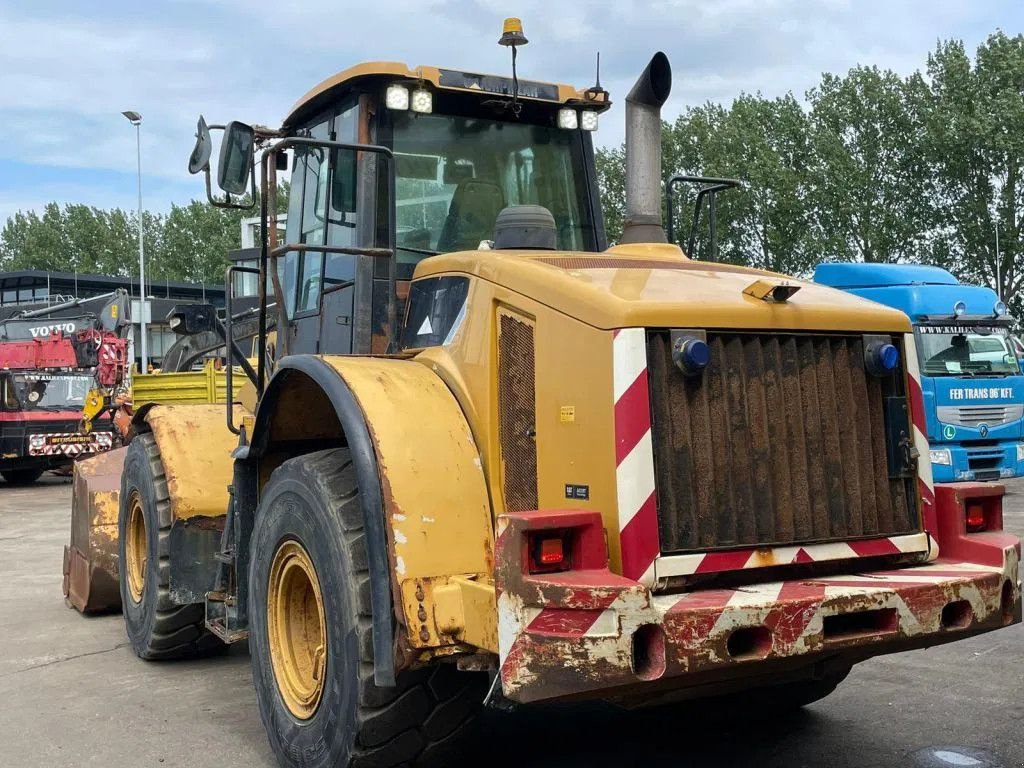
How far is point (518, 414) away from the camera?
3986 mm

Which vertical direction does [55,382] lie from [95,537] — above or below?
above

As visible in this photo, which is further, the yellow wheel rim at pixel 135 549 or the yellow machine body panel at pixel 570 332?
the yellow wheel rim at pixel 135 549

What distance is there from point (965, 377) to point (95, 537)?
1030 cm

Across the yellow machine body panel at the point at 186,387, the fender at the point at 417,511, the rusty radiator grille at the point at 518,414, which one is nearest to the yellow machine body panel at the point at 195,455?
the fender at the point at 417,511

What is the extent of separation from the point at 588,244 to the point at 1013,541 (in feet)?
7.79

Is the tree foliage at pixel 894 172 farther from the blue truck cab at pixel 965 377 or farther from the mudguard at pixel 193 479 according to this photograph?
the mudguard at pixel 193 479

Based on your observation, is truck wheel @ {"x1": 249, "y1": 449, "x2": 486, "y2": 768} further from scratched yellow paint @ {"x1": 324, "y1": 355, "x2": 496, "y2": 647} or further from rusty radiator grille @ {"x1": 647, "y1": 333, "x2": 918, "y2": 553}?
rusty radiator grille @ {"x1": 647, "y1": 333, "x2": 918, "y2": 553}

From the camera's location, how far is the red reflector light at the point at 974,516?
4320 millimetres

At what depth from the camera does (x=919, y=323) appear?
14086mm

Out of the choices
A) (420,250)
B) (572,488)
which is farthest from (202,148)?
(572,488)

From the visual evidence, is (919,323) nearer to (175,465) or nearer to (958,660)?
(958,660)

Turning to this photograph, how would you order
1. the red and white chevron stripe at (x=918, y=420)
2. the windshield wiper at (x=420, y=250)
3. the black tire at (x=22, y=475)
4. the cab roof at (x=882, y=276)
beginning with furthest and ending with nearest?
the black tire at (x=22, y=475)
the cab roof at (x=882, y=276)
the windshield wiper at (x=420, y=250)
the red and white chevron stripe at (x=918, y=420)

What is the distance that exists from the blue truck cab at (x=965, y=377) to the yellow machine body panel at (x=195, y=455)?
9472 mm

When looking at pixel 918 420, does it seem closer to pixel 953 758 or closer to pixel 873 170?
pixel 953 758
